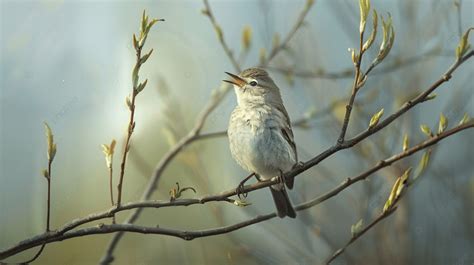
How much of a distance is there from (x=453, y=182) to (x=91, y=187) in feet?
11.9

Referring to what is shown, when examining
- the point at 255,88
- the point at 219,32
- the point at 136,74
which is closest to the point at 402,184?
the point at 136,74

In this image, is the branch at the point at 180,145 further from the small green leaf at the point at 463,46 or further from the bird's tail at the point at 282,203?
the small green leaf at the point at 463,46

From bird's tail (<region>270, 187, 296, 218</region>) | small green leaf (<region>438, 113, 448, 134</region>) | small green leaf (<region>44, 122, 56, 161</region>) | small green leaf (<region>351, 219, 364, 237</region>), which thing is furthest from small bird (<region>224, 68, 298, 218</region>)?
small green leaf (<region>44, 122, 56, 161</region>)

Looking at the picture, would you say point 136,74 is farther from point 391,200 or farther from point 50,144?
point 391,200

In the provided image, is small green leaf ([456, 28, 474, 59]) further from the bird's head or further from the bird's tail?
the bird's head

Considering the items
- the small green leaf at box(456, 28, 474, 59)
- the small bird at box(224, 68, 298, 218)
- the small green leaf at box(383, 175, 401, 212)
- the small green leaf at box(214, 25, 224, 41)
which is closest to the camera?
the small green leaf at box(456, 28, 474, 59)

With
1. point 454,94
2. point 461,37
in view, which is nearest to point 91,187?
point 454,94

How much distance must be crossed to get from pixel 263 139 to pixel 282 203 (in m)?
0.57

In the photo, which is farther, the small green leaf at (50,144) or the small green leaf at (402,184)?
the small green leaf at (402,184)

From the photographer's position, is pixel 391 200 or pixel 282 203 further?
pixel 282 203

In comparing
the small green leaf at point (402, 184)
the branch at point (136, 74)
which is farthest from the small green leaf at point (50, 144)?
the small green leaf at point (402, 184)

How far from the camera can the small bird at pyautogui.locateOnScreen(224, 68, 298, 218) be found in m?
4.13

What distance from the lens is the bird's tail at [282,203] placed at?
4277 mm

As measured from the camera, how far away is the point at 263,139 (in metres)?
4.14
